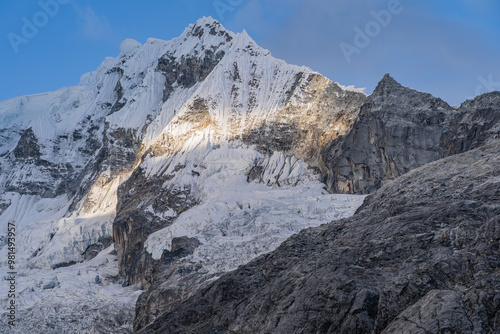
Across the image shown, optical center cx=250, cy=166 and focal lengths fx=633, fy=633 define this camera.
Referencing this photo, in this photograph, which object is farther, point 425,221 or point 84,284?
point 84,284

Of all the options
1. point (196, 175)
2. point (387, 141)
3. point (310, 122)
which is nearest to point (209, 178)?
point (196, 175)

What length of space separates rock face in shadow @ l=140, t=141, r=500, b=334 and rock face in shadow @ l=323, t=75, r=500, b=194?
56.2 m

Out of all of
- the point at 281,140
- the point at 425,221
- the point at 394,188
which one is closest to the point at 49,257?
the point at 281,140

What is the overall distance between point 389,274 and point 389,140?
90951 millimetres

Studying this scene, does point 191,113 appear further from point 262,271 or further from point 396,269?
point 396,269

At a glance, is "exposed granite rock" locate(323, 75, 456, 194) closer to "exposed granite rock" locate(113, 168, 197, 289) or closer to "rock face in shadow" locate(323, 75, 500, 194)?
"rock face in shadow" locate(323, 75, 500, 194)

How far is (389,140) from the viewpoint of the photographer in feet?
415

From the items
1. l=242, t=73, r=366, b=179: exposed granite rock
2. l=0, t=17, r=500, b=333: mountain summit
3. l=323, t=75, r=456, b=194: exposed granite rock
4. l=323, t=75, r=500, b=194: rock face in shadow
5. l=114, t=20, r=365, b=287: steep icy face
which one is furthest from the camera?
l=242, t=73, r=366, b=179: exposed granite rock

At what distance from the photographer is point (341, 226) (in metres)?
59.0

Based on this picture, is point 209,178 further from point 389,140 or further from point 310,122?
point 389,140

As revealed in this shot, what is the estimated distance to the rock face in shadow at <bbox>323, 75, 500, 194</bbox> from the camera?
123562 millimetres

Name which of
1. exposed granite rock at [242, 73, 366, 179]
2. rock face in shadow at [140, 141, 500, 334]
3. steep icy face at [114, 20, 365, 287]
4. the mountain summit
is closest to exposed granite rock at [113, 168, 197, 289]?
steep icy face at [114, 20, 365, 287]

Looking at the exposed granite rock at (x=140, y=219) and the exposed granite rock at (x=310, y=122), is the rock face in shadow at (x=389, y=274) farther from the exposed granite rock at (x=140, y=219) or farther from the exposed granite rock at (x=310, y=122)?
the exposed granite rock at (x=310, y=122)

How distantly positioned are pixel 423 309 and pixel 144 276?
89.1m
